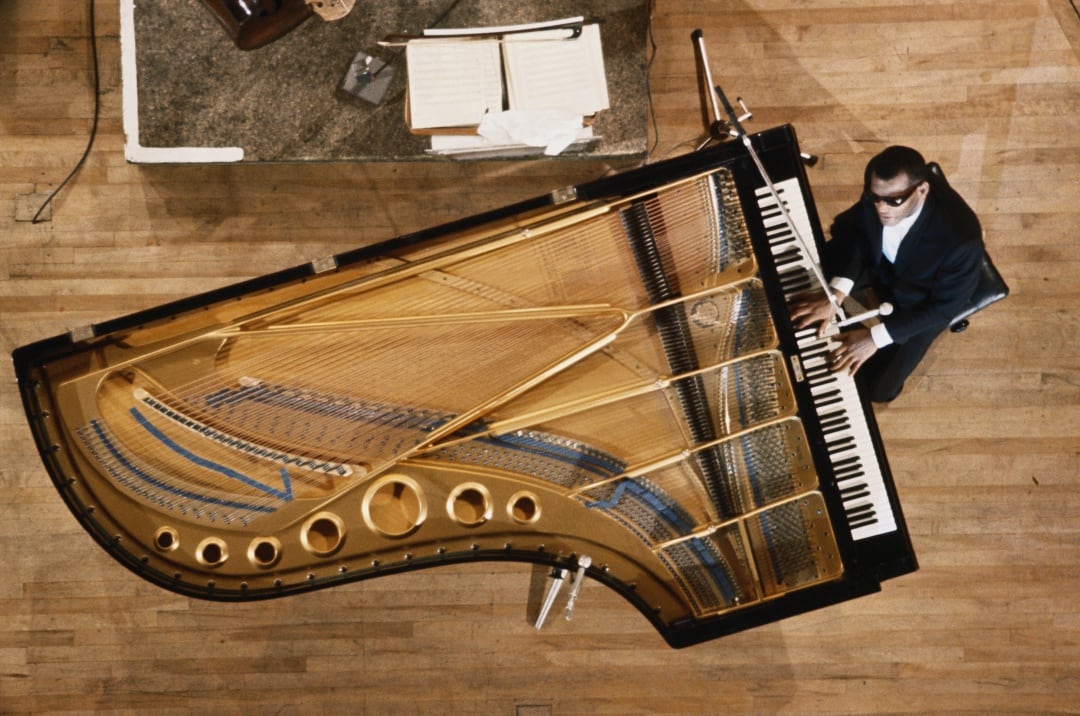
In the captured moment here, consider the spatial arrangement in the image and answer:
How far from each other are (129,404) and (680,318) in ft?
6.31

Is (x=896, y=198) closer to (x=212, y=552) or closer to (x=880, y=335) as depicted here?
(x=880, y=335)

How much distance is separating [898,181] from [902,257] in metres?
0.45

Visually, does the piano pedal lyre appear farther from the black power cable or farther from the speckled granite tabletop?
the black power cable

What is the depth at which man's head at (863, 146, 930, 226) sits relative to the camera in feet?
9.30

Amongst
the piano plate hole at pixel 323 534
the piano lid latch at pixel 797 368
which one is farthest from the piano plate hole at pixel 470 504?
the piano lid latch at pixel 797 368

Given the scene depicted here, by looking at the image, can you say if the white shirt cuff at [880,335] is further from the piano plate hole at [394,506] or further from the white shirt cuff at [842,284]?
the piano plate hole at [394,506]

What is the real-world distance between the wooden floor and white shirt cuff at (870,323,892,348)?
83 cm

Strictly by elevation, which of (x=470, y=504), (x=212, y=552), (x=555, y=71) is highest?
(x=555, y=71)

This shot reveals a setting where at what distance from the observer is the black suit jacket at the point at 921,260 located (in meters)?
3.09

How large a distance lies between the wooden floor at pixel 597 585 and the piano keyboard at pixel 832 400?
0.76m

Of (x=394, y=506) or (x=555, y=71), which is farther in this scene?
(x=555, y=71)

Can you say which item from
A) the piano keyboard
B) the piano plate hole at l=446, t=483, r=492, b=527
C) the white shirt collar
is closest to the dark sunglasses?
the white shirt collar

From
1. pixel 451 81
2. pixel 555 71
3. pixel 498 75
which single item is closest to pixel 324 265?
pixel 451 81

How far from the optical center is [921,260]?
10.3ft
